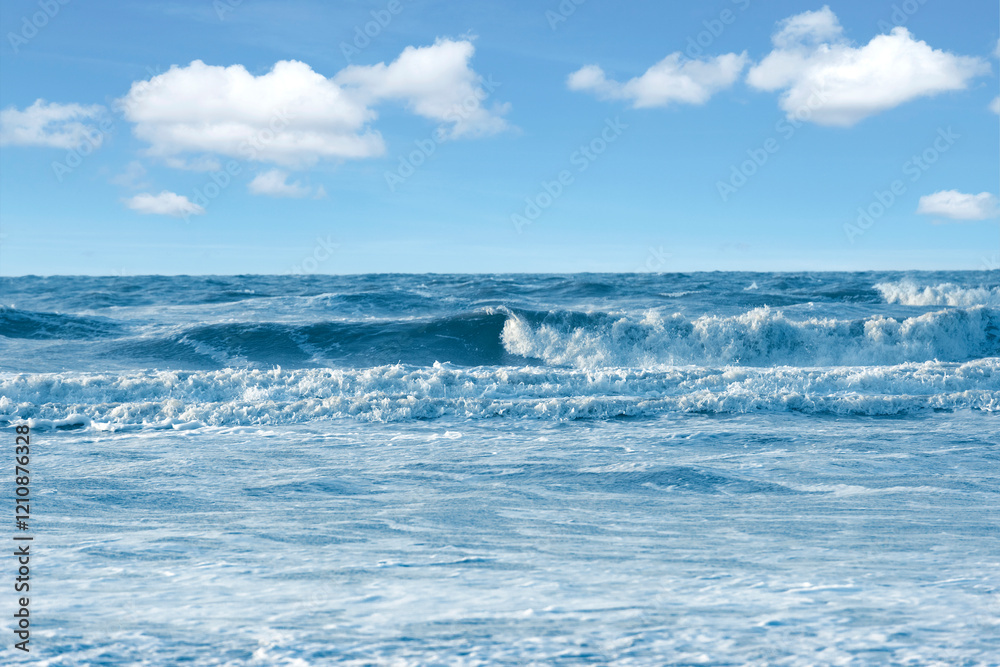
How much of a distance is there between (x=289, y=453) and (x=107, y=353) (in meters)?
10.8

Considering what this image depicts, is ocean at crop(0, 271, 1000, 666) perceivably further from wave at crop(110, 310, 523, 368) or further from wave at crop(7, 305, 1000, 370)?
wave at crop(7, 305, 1000, 370)

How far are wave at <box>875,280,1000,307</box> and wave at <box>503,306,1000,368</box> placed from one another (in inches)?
393

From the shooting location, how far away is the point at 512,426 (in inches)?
358

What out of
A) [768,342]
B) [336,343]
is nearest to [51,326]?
[336,343]

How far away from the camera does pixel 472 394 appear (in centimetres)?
1060

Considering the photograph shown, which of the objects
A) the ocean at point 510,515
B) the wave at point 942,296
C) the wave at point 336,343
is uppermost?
the wave at point 942,296

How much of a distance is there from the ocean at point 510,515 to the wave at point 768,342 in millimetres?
4966

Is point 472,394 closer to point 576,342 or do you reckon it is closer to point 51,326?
point 576,342

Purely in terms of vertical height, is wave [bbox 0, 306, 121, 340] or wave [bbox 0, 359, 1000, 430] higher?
wave [bbox 0, 306, 121, 340]

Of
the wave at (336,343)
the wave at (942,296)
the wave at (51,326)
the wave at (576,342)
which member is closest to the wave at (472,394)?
the wave at (576,342)

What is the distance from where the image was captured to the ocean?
11.0 feet

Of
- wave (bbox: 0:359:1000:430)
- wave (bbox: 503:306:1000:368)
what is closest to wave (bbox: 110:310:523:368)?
wave (bbox: 503:306:1000:368)

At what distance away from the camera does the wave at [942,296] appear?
27516mm

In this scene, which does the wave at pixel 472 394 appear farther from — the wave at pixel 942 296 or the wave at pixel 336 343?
the wave at pixel 942 296
